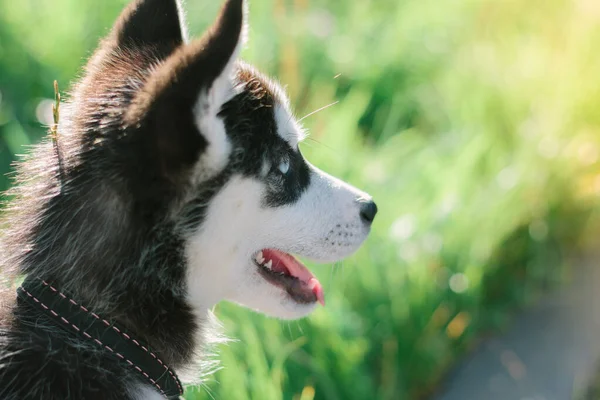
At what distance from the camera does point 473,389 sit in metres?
2.81

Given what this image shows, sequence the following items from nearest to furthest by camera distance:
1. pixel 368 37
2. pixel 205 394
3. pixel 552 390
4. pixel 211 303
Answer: pixel 211 303 → pixel 205 394 → pixel 552 390 → pixel 368 37

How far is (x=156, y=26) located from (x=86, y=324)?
2.58 ft

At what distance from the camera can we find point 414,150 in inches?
141

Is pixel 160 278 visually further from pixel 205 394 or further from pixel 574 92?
pixel 574 92

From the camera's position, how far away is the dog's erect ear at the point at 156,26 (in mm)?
1859

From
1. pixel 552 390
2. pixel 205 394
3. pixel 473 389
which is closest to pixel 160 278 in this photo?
pixel 205 394

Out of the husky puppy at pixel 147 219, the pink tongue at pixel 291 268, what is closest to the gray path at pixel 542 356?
the pink tongue at pixel 291 268

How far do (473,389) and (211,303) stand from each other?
4.75 ft

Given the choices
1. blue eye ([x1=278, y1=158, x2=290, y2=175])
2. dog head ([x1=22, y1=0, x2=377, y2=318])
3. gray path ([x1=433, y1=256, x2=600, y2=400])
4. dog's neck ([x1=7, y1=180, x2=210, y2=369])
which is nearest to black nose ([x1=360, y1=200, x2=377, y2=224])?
dog head ([x1=22, y1=0, x2=377, y2=318])

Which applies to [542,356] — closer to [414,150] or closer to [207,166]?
[414,150]

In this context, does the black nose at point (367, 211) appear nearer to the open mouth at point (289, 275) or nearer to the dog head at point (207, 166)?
the dog head at point (207, 166)

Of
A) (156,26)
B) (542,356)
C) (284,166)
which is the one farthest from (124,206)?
(542,356)

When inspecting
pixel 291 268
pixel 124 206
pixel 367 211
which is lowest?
pixel 291 268

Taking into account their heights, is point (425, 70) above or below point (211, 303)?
below
